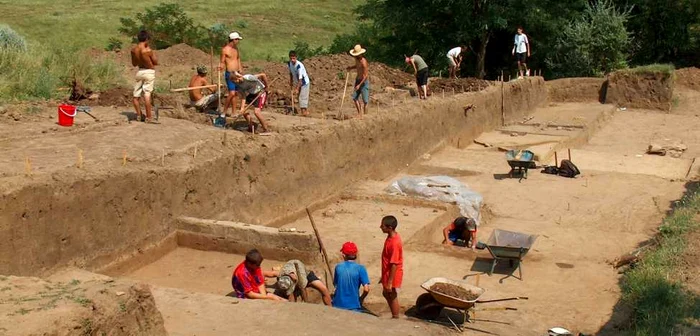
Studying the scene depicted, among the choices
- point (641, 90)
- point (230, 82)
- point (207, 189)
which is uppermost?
point (230, 82)

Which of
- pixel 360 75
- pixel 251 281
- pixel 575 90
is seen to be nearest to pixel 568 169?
pixel 360 75

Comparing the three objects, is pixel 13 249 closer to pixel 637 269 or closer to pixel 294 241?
pixel 294 241

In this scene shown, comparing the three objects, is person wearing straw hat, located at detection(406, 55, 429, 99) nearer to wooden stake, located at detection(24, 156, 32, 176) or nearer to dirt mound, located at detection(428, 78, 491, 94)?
dirt mound, located at detection(428, 78, 491, 94)

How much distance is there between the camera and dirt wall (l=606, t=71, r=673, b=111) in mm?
Result: 26781

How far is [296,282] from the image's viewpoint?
963 cm

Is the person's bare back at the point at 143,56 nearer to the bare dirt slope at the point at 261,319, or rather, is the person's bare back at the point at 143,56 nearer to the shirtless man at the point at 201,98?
the shirtless man at the point at 201,98

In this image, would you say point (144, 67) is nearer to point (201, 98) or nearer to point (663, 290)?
point (201, 98)

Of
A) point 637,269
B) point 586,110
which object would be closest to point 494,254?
point 637,269

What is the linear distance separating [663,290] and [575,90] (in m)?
19.7

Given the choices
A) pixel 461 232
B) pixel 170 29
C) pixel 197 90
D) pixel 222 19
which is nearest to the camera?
pixel 461 232

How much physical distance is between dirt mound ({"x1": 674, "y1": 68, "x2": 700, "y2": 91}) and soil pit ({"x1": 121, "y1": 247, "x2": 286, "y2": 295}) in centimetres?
2124

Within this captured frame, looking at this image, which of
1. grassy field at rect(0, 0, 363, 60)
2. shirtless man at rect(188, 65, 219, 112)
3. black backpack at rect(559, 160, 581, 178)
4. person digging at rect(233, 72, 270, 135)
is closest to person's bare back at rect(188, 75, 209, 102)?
shirtless man at rect(188, 65, 219, 112)

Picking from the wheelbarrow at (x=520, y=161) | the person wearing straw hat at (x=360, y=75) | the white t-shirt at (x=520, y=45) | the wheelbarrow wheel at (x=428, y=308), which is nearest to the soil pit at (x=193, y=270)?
the wheelbarrow wheel at (x=428, y=308)

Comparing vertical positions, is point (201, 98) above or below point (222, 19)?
below
